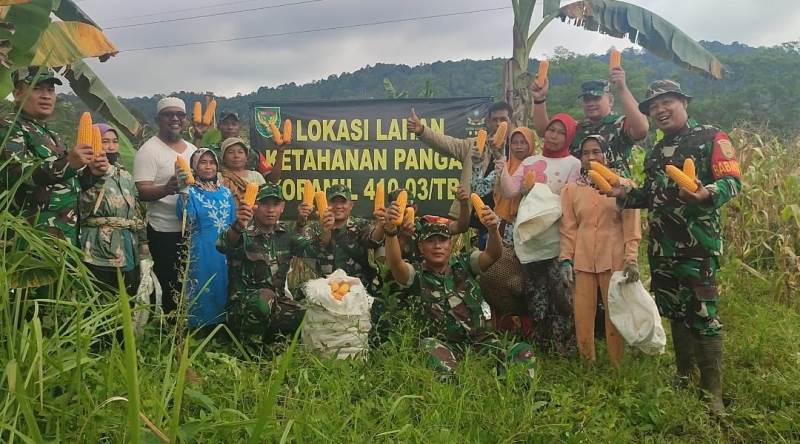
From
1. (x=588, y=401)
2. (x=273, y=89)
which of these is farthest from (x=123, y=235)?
(x=273, y=89)

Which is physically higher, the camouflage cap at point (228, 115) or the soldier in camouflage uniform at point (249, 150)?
the camouflage cap at point (228, 115)

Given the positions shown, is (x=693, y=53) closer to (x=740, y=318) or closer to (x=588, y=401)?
(x=740, y=318)

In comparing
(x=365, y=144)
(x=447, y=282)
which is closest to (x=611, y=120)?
(x=447, y=282)

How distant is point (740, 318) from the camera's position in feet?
14.9

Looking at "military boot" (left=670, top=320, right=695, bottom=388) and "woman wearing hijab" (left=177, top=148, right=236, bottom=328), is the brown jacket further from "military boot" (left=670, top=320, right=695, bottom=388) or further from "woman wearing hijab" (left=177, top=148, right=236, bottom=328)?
"military boot" (left=670, top=320, right=695, bottom=388)

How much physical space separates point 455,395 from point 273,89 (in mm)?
19291

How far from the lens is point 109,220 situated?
3293 millimetres

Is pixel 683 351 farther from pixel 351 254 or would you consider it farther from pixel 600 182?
pixel 351 254

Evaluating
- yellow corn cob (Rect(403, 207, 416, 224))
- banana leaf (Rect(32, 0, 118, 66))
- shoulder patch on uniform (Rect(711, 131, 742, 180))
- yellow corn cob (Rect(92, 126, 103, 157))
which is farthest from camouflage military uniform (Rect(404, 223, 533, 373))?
banana leaf (Rect(32, 0, 118, 66))

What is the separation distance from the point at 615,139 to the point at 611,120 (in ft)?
0.45

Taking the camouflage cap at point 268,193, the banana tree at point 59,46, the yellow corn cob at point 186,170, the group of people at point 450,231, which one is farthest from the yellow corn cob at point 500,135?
the banana tree at point 59,46

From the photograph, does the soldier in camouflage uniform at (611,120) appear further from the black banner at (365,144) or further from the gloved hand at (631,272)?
the black banner at (365,144)

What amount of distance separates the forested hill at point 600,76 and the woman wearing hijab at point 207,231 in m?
13.8

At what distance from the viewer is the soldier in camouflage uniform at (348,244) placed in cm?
376
